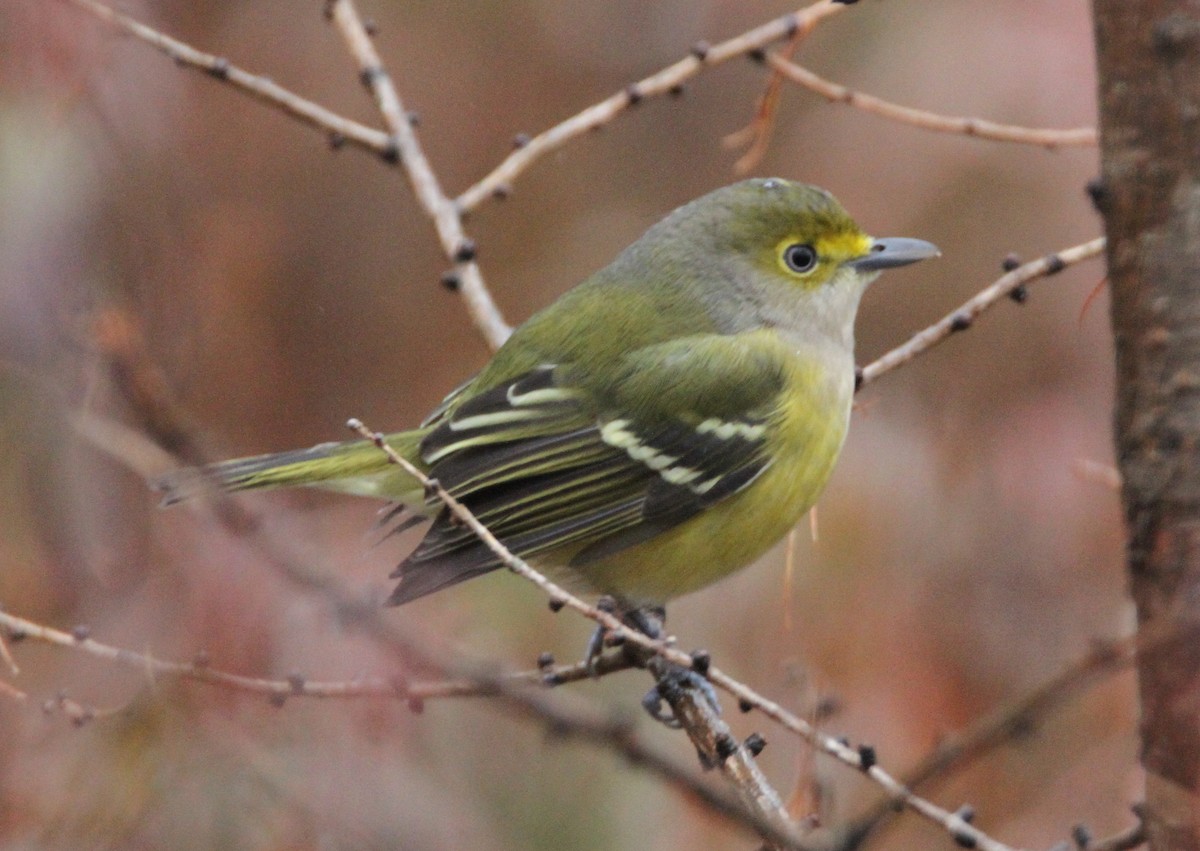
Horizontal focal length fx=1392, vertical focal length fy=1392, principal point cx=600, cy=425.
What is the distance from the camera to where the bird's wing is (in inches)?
151

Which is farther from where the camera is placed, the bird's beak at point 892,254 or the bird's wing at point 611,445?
the bird's beak at point 892,254

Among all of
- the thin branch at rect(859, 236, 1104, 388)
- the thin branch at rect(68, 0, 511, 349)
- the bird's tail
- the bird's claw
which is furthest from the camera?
the thin branch at rect(68, 0, 511, 349)

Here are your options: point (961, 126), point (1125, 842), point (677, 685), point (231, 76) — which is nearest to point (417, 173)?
point (231, 76)

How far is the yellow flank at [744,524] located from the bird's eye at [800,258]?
16.2 inches

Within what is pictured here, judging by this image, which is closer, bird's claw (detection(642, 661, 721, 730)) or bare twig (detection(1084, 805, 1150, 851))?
bare twig (detection(1084, 805, 1150, 851))

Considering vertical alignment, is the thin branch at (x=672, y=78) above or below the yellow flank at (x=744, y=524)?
above

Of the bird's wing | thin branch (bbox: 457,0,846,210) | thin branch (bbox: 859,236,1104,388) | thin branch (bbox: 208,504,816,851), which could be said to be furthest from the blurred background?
thin branch (bbox: 457,0,846,210)

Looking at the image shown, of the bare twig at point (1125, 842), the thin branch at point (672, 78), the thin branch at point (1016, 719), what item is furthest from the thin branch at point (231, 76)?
the thin branch at point (1016, 719)

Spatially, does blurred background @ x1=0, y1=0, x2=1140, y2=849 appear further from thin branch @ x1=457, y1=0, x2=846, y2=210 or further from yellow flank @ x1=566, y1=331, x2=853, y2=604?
thin branch @ x1=457, y1=0, x2=846, y2=210

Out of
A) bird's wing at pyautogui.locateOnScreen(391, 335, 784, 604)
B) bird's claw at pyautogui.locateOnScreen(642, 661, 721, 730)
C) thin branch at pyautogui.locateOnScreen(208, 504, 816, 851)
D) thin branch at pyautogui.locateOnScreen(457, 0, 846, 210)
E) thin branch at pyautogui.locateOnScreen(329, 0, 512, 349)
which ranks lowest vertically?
thin branch at pyautogui.locateOnScreen(208, 504, 816, 851)

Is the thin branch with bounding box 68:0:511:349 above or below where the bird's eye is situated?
above

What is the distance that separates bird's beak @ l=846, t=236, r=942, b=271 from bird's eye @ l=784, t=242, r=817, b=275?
11 cm

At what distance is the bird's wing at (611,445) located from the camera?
3.82 m

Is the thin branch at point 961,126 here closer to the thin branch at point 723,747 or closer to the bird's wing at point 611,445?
the bird's wing at point 611,445
